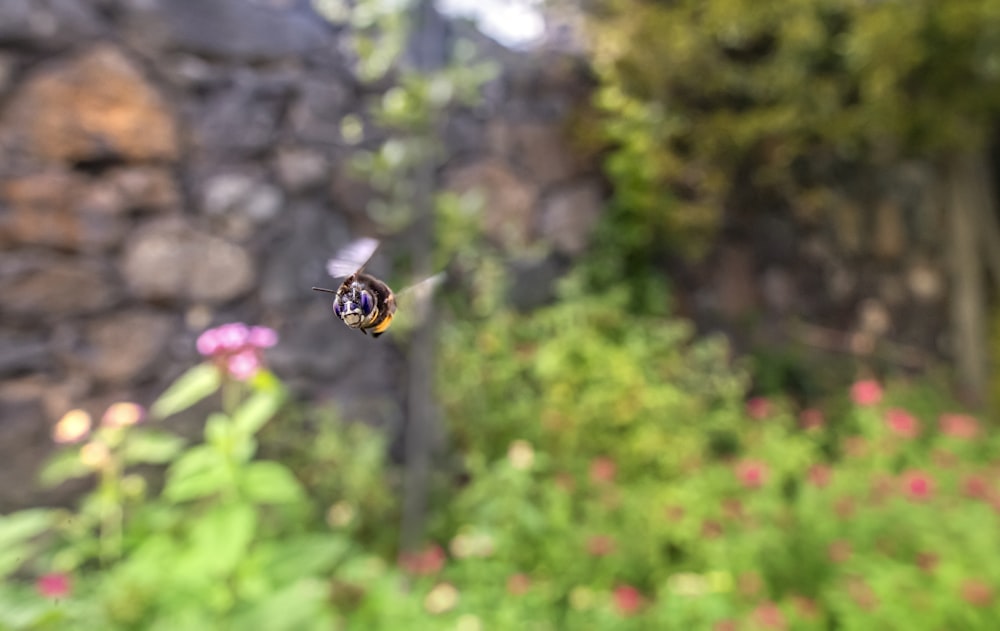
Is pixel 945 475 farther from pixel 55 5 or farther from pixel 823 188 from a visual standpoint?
pixel 55 5

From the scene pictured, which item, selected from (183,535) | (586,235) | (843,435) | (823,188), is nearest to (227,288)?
(183,535)

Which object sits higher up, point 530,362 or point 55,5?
point 55,5

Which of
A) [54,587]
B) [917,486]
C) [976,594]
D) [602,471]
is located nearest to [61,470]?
[54,587]

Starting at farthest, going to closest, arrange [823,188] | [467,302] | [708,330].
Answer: [823,188] < [708,330] < [467,302]

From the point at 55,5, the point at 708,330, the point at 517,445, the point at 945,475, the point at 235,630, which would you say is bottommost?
the point at 945,475

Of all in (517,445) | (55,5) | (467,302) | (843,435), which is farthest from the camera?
(843,435)

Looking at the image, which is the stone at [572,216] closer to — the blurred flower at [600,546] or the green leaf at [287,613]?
the blurred flower at [600,546]

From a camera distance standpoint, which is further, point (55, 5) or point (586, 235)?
point (586, 235)
